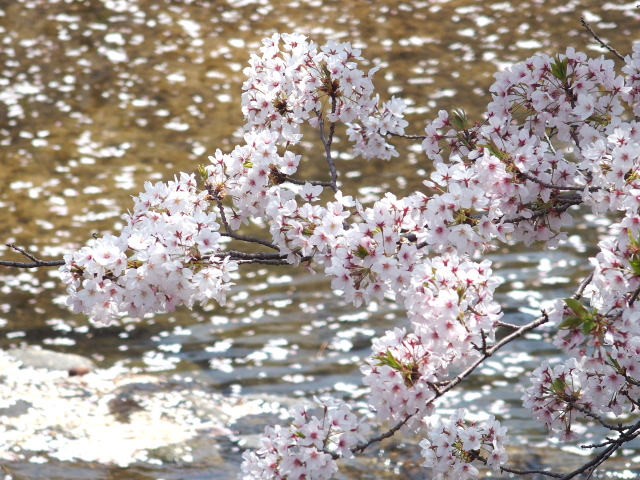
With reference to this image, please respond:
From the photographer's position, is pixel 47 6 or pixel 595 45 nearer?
pixel 595 45

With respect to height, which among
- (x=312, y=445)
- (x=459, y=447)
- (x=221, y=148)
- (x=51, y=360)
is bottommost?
Answer: (x=51, y=360)

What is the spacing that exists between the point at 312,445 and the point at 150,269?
29.1 inches

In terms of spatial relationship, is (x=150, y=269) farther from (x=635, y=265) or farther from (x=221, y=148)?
(x=221, y=148)

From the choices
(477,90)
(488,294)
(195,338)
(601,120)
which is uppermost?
(601,120)

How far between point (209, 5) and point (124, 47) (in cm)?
218

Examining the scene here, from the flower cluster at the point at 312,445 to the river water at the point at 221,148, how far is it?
6.86 ft

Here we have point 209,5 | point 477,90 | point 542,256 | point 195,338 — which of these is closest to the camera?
point 195,338

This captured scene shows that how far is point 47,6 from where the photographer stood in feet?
44.3

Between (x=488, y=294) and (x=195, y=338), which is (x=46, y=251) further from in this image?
(x=488, y=294)

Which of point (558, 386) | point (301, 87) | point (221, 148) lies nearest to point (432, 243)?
point (558, 386)

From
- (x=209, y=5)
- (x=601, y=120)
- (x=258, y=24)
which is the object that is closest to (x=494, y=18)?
(x=258, y=24)

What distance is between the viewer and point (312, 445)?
2.18 m

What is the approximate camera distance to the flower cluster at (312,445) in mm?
2160

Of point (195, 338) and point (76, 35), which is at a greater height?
point (76, 35)
